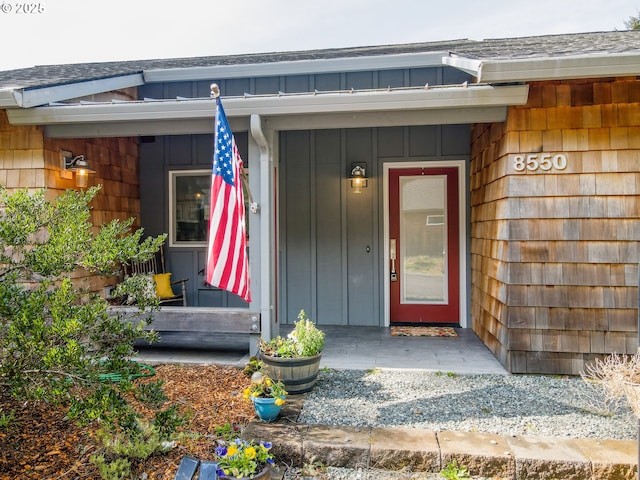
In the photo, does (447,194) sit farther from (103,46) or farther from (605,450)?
(103,46)

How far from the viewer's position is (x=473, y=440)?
2404 millimetres

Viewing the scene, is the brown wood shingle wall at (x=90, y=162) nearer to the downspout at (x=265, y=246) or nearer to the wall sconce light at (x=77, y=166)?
the wall sconce light at (x=77, y=166)

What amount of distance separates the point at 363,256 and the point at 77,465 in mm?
3743

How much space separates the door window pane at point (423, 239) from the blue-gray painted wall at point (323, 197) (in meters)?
0.29

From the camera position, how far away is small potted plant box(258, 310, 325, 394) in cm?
306

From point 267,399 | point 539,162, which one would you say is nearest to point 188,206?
point 267,399

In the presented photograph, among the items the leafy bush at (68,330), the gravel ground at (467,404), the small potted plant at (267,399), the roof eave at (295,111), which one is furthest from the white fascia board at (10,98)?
the gravel ground at (467,404)

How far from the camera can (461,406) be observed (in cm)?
294

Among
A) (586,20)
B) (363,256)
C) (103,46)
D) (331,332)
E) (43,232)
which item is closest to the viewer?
(43,232)

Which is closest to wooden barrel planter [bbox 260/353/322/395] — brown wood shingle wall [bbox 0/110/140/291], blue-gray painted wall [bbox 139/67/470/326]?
brown wood shingle wall [bbox 0/110/140/291]

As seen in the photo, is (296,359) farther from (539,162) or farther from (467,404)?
(539,162)

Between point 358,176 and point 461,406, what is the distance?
3.07 m

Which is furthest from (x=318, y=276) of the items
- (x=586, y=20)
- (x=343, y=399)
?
(x=586, y=20)

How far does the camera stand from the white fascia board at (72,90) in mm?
3713
